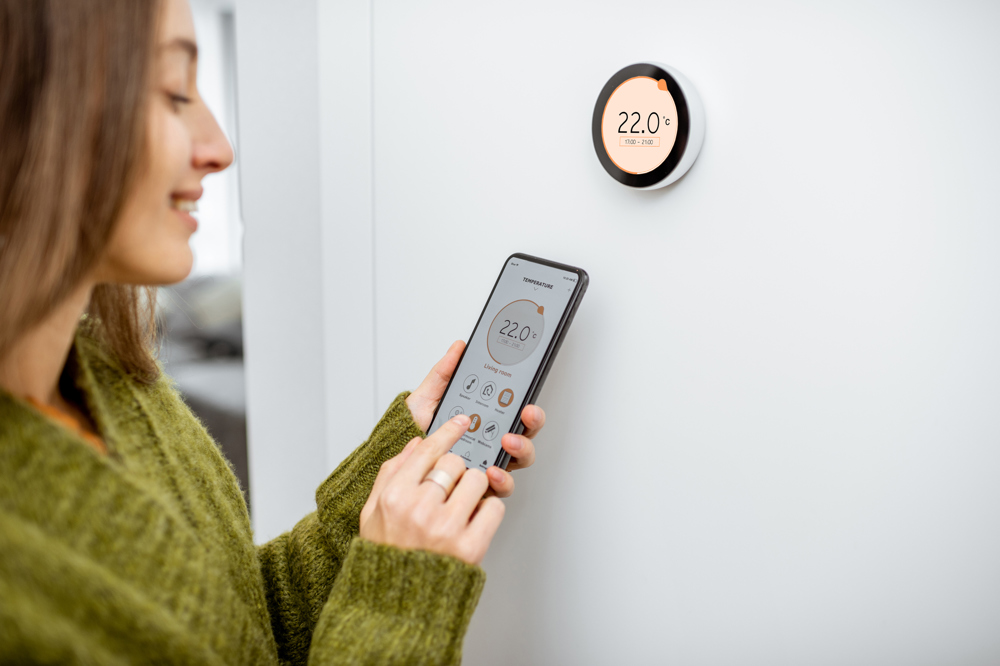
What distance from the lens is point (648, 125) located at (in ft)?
1.41

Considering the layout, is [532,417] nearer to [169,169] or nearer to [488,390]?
[488,390]

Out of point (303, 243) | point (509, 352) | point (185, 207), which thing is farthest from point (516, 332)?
point (303, 243)

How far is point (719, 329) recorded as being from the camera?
0.44 m

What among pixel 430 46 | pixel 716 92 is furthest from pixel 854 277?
pixel 430 46

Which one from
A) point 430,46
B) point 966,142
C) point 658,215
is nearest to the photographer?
point 966,142

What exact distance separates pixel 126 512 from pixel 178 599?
0.06 m

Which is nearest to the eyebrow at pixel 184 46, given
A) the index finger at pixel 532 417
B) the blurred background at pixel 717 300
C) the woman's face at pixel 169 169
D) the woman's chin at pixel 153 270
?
the woman's face at pixel 169 169

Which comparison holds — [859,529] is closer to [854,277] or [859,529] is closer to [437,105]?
[854,277]

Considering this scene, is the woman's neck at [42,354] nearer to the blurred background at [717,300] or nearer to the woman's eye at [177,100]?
the woman's eye at [177,100]

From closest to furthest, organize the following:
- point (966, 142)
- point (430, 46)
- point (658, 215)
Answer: point (966, 142)
point (658, 215)
point (430, 46)

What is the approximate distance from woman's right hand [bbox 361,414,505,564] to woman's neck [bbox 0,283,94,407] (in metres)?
0.23

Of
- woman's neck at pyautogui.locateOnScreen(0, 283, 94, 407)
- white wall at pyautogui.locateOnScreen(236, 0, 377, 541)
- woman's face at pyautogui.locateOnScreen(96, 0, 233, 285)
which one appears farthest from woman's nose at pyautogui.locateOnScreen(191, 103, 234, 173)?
white wall at pyautogui.locateOnScreen(236, 0, 377, 541)

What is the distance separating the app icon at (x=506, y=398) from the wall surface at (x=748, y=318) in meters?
0.05

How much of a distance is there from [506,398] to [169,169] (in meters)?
0.28
